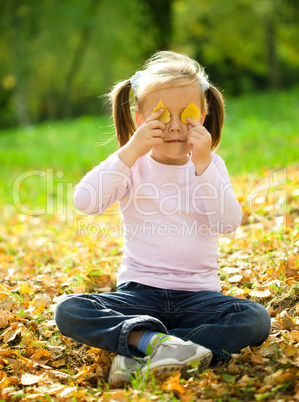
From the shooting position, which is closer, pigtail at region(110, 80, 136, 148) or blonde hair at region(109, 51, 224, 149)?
blonde hair at region(109, 51, 224, 149)

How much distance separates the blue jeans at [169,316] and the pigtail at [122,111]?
0.96m

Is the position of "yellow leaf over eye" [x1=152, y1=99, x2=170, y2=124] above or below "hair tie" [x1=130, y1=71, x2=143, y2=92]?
below

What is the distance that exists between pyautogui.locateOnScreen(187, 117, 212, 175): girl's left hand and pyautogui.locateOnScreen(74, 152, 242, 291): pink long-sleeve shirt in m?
0.04

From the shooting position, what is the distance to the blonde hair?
7.73 ft

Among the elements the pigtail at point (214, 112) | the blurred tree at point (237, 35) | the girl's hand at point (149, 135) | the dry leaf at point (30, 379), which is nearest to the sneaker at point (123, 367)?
the dry leaf at point (30, 379)

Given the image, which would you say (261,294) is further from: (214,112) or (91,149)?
(91,149)

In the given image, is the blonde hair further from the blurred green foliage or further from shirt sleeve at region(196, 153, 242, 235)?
the blurred green foliage

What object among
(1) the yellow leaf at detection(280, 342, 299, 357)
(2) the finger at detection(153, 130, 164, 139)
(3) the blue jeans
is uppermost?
(2) the finger at detection(153, 130, 164, 139)

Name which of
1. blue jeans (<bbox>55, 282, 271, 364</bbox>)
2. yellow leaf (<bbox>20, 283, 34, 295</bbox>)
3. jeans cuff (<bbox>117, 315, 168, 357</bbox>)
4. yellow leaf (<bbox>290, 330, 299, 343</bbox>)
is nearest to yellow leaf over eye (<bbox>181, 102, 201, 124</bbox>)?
blue jeans (<bbox>55, 282, 271, 364</bbox>)

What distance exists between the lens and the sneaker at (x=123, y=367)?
6.28 feet

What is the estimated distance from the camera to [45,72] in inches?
991

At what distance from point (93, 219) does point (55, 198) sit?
1545 mm

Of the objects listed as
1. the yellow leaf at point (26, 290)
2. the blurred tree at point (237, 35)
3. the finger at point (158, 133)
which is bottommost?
the yellow leaf at point (26, 290)

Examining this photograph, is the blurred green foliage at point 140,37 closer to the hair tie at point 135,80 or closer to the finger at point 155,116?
the hair tie at point 135,80
